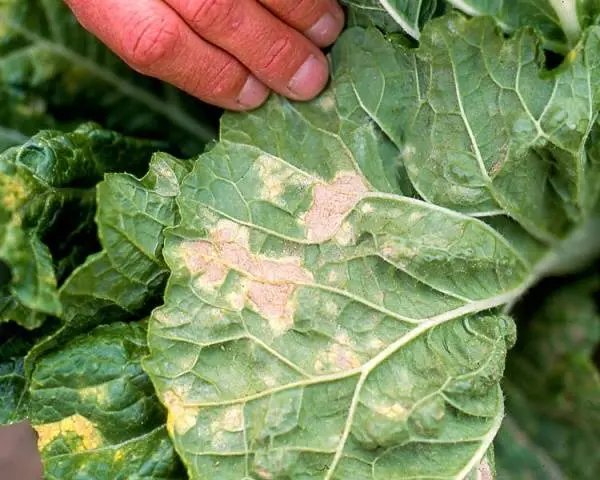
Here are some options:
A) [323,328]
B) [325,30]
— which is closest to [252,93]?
[325,30]

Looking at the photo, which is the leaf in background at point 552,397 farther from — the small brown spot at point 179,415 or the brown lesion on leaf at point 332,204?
the small brown spot at point 179,415

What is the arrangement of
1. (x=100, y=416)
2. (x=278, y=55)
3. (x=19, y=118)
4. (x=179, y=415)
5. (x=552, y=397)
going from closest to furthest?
(x=179, y=415)
(x=100, y=416)
(x=278, y=55)
(x=19, y=118)
(x=552, y=397)

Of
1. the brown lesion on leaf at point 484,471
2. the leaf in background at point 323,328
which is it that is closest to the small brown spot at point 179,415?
the leaf in background at point 323,328

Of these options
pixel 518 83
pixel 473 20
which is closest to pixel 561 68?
pixel 518 83

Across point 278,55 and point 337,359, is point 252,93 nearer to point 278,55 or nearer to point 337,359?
point 278,55

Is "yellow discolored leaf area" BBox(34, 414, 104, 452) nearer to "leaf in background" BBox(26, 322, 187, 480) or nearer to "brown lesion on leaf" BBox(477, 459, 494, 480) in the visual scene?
"leaf in background" BBox(26, 322, 187, 480)

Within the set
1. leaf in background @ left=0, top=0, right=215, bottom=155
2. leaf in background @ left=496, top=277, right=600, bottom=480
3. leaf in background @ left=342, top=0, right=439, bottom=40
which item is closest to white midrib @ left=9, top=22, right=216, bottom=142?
leaf in background @ left=0, top=0, right=215, bottom=155

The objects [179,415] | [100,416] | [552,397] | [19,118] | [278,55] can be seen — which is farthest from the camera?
[552,397]
